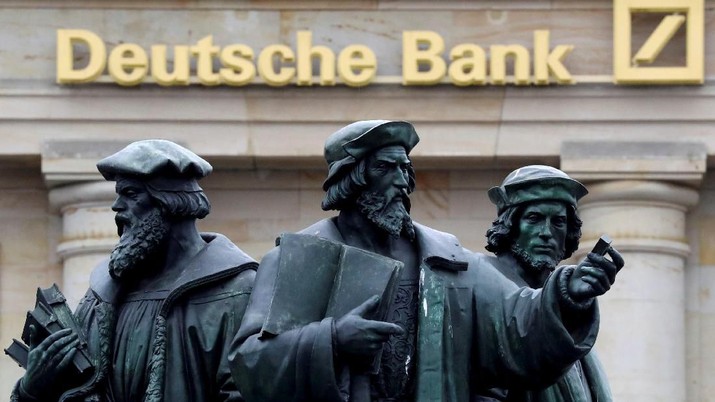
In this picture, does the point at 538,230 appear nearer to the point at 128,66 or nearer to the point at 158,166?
the point at 158,166

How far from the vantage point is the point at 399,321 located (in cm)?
1792

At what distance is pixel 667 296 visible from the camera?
4559cm

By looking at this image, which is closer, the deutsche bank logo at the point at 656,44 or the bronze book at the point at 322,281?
the bronze book at the point at 322,281

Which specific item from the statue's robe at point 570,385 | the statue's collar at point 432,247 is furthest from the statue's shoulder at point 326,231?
the statue's robe at point 570,385

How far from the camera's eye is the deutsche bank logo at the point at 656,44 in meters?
45.1

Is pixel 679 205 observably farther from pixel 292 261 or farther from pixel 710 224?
pixel 292 261

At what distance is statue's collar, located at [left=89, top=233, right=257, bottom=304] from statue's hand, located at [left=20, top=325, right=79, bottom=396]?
1.33ft

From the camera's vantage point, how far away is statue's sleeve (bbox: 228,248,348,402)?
692 inches

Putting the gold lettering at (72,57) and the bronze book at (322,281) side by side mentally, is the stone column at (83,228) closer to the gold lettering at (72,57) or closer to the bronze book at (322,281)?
the gold lettering at (72,57)

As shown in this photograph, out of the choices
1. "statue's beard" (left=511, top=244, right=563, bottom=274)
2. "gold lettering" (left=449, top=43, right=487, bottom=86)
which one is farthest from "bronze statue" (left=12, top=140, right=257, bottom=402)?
"gold lettering" (left=449, top=43, right=487, bottom=86)

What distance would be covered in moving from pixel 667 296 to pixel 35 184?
26.4ft

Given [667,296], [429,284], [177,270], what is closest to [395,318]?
[429,284]

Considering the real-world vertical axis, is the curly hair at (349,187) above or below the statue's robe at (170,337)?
above

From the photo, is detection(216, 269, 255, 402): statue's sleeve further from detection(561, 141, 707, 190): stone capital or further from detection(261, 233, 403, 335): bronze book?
detection(561, 141, 707, 190): stone capital
